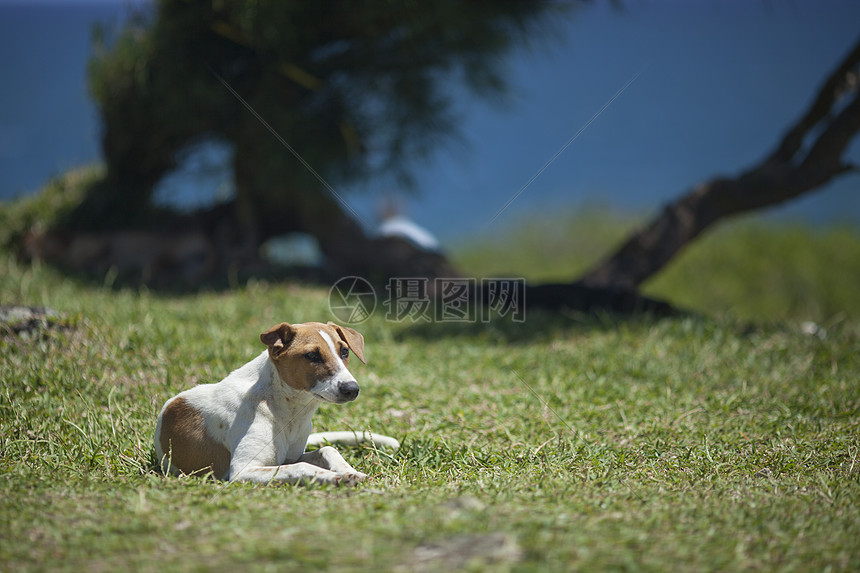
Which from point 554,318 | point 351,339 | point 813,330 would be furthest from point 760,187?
point 351,339

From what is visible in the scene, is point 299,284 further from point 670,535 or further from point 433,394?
point 670,535

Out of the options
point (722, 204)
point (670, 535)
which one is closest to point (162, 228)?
point (722, 204)

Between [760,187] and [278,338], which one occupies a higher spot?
[760,187]

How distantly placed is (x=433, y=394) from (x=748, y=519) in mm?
2224

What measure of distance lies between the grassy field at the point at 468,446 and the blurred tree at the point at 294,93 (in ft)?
5.07

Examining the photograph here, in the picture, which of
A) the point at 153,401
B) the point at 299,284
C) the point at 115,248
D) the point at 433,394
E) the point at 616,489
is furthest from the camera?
the point at 115,248

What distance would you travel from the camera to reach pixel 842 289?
12.6 metres

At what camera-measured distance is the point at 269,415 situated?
3.10 meters

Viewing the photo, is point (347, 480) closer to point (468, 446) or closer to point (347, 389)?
point (347, 389)
